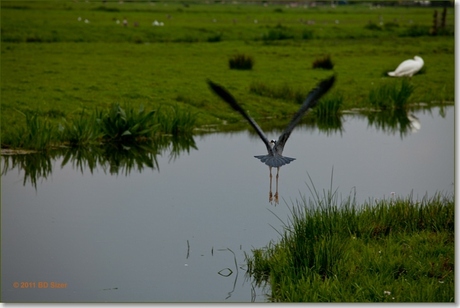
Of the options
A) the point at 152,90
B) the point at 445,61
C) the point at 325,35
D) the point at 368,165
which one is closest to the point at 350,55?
the point at 445,61

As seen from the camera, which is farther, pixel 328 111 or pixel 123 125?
pixel 328 111

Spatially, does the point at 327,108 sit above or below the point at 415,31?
below

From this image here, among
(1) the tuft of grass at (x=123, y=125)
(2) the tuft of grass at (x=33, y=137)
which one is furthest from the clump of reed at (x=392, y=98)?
(2) the tuft of grass at (x=33, y=137)

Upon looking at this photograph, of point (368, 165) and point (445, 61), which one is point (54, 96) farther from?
point (445, 61)

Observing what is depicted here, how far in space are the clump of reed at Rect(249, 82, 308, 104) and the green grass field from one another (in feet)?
0.78

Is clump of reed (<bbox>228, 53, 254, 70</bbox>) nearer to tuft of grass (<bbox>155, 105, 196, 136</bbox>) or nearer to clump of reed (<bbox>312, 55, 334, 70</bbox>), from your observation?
clump of reed (<bbox>312, 55, 334, 70</bbox>)

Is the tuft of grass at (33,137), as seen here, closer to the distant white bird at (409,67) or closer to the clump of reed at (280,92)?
the clump of reed at (280,92)

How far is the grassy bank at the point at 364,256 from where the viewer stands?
6828mm

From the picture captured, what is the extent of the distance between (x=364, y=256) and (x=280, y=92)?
1071 cm

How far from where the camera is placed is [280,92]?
1797 cm

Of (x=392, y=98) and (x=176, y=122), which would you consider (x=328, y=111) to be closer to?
(x=392, y=98)

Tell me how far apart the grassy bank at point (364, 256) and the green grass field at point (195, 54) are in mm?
6568

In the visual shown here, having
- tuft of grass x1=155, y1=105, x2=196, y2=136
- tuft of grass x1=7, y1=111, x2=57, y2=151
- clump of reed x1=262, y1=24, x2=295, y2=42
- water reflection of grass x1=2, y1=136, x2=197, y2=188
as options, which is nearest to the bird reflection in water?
water reflection of grass x1=2, y1=136, x2=197, y2=188

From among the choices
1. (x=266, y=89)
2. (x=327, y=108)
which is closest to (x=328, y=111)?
(x=327, y=108)
